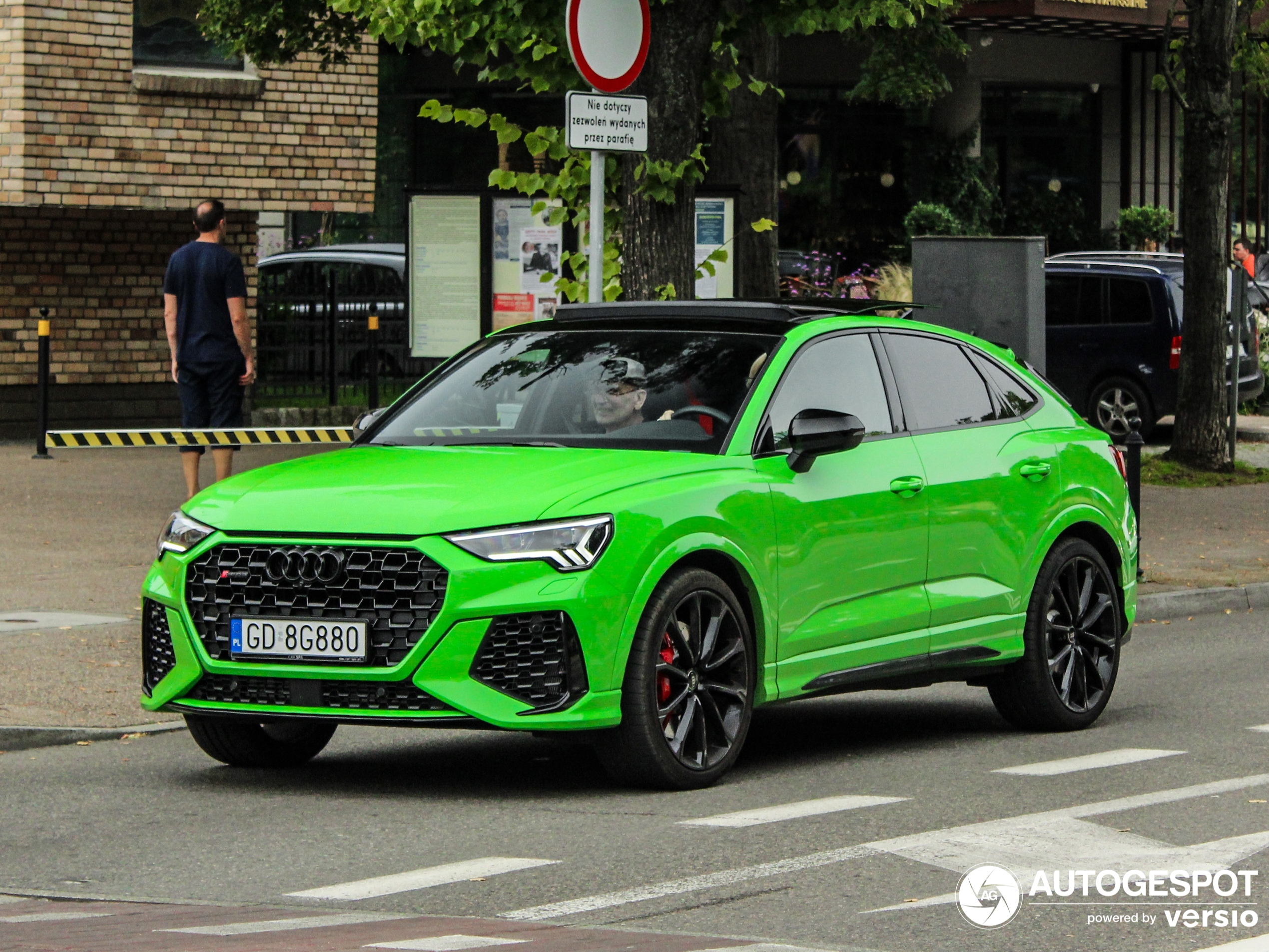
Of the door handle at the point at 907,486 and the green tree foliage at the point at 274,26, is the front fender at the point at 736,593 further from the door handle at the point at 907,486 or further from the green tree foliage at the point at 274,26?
the green tree foliage at the point at 274,26

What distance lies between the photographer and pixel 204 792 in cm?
809

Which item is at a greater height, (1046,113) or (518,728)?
(1046,113)

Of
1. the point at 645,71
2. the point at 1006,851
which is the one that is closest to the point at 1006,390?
the point at 1006,851

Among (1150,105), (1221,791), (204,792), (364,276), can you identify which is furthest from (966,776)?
(1150,105)

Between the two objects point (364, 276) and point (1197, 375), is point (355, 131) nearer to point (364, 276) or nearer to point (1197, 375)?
point (364, 276)

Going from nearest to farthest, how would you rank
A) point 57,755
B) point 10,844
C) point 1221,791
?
point 10,844, point 1221,791, point 57,755

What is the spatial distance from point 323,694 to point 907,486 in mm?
2423

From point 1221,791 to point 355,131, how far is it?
17.5m

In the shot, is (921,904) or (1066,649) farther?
(1066,649)

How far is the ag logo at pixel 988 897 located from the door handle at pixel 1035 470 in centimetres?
296

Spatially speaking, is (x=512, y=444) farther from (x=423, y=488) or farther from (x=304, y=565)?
(x=304, y=565)

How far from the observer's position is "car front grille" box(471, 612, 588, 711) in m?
7.38

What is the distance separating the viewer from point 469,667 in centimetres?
736

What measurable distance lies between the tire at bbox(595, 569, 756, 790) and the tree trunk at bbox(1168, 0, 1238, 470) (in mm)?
14337
